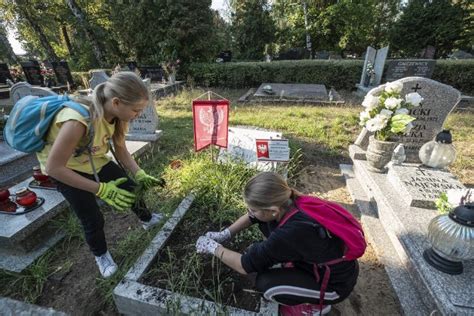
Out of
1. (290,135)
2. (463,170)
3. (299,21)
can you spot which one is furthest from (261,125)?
(299,21)

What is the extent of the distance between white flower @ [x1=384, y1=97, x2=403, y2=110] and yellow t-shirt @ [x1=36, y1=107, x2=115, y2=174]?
10.00ft

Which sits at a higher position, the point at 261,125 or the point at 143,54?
the point at 143,54

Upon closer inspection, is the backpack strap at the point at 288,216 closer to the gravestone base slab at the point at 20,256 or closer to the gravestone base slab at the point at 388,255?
the gravestone base slab at the point at 388,255

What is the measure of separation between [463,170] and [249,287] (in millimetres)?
4068

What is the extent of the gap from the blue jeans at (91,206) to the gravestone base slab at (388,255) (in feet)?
7.80

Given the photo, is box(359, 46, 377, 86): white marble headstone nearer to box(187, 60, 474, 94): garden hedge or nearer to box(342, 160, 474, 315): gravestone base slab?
box(187, 60, 474, 94): garden hedge

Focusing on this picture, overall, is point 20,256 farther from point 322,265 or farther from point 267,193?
point 322,265

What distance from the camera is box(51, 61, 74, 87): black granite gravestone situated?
36.8 ft

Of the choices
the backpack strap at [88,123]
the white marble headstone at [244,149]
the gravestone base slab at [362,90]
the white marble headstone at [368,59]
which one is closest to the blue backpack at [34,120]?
the backpack strap at [88,123]

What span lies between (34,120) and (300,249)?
1.84m

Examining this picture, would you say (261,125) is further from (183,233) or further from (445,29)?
(445,29)

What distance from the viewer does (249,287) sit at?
1.93 m

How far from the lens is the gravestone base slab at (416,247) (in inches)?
66.1

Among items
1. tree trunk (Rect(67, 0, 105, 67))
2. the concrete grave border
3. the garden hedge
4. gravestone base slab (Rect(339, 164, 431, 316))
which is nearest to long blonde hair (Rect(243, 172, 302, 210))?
the concrete grave border
